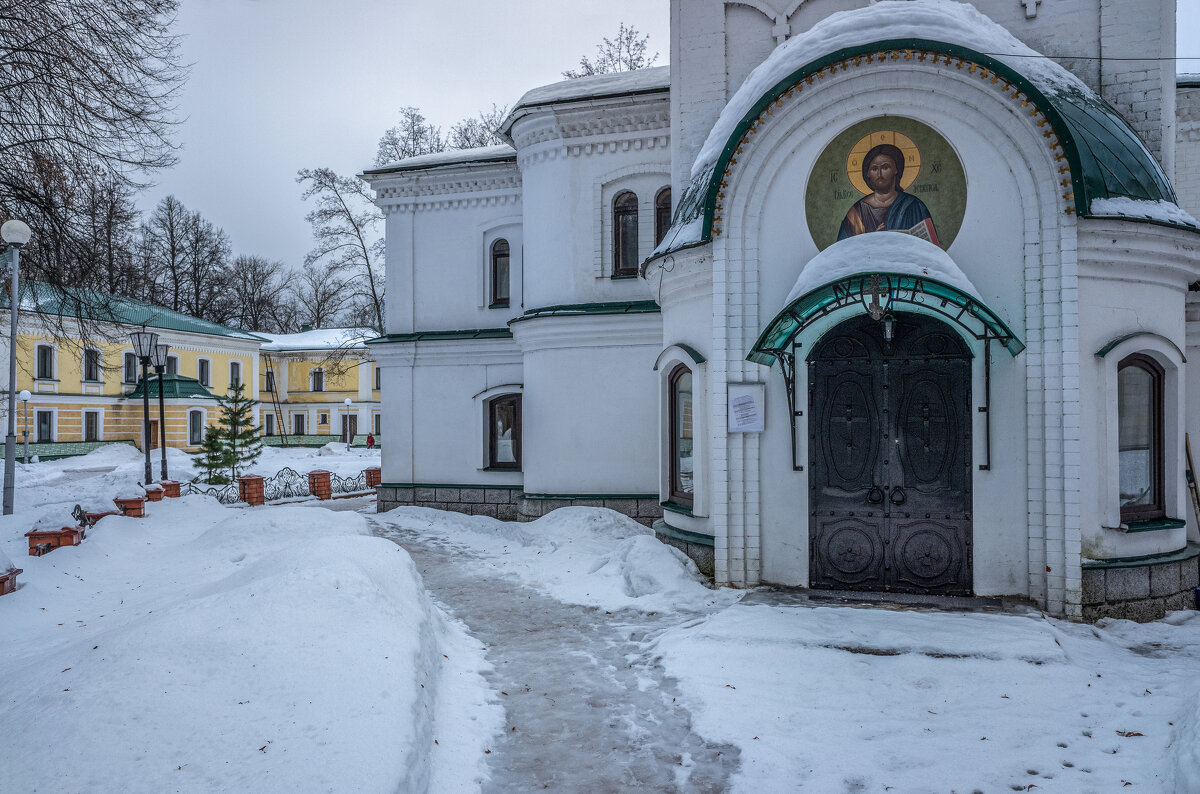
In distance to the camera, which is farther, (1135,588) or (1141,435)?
(1141,435)

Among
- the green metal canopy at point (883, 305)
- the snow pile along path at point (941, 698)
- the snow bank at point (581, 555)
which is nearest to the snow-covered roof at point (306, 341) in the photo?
the snow bank at point (581, 555)

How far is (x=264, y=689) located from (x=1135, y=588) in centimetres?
763

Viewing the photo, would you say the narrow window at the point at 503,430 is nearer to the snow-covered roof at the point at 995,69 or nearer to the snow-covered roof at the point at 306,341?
the snow-covered roof at the point at 995,69

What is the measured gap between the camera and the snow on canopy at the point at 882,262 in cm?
674

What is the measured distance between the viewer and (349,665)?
474 cm

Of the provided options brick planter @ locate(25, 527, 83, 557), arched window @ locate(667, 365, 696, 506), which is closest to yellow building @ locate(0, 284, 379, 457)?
brick planter @ locate(25, 527, 83, 557)

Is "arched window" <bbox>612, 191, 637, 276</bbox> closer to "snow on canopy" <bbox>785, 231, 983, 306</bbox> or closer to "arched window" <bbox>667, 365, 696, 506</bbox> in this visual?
"arched window" <bbox>667, 365, 696, 506</bbox>

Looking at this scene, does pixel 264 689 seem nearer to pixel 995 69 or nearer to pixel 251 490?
pixel 995 69

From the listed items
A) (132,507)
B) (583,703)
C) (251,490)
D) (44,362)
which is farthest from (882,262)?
(44,362)

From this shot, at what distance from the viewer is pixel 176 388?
3381 cm

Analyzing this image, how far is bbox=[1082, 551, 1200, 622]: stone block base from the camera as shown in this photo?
6973 mm

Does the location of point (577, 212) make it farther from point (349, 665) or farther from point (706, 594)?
point (349, 665)

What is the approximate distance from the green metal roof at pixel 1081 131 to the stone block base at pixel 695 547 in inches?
166

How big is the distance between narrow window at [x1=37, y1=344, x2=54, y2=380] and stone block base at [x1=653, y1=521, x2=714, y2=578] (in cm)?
3417
